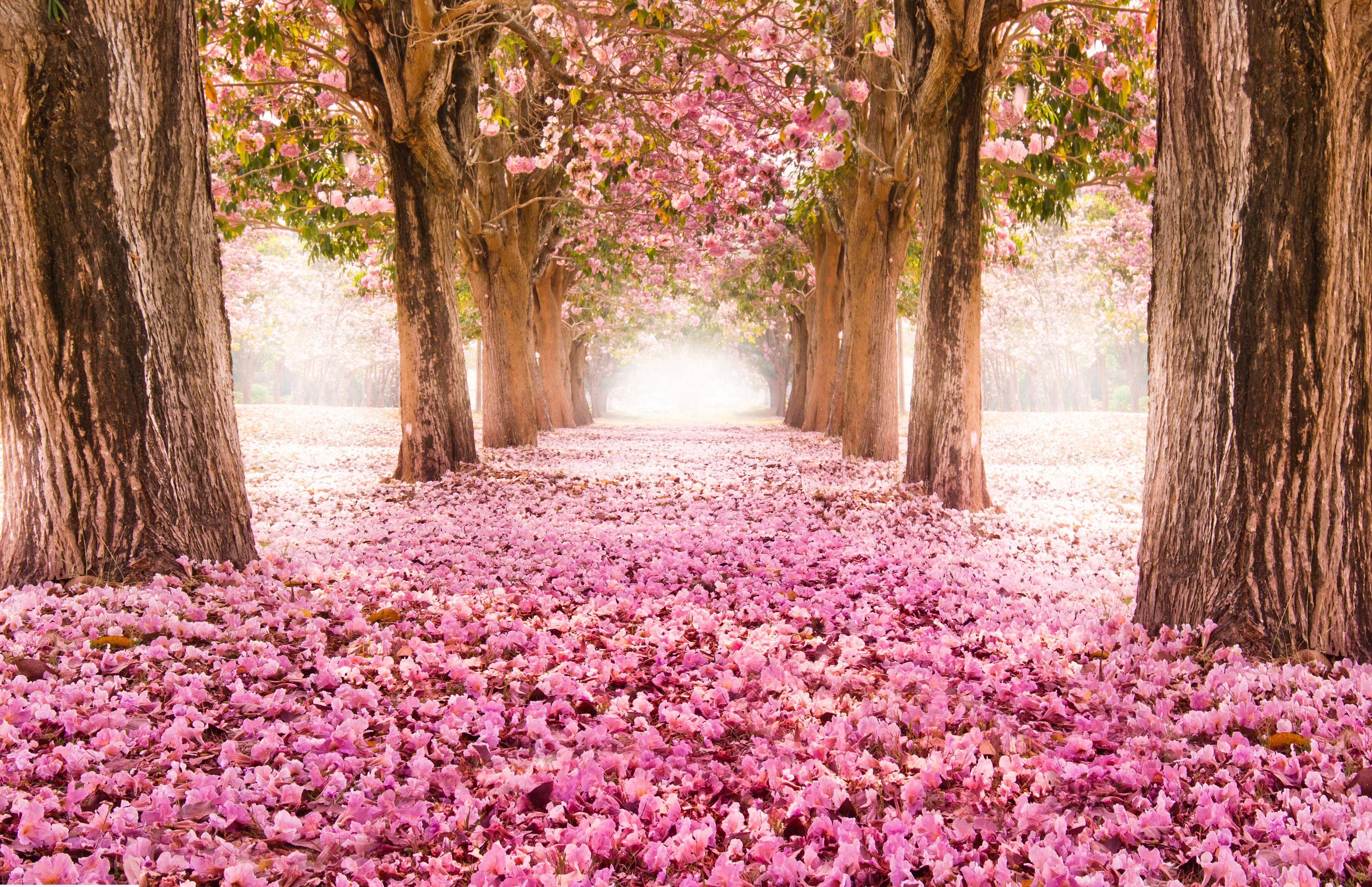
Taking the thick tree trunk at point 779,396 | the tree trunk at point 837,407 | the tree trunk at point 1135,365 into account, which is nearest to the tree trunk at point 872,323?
the tree trunk at point 837,407

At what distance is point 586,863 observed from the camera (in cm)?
223

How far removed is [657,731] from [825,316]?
18.0 meters

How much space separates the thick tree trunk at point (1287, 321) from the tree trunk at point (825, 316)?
14975 millimetres

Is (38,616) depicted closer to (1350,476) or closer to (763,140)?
(1350,476)

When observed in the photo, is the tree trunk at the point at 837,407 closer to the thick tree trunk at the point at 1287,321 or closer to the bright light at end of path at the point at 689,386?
the thick tree trunk at the point at 1287,321

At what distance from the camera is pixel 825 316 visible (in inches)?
795

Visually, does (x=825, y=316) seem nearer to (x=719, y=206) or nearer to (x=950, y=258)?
(x=719, y=206)

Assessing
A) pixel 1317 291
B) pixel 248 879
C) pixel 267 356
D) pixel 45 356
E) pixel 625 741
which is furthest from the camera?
pixel 267 356

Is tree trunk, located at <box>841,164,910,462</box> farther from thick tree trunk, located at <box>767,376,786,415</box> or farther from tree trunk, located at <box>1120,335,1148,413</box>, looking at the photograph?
tree trunk, located at <box>1120,335,1148,413</box>

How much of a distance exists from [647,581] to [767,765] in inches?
110

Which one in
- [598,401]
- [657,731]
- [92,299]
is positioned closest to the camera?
[657,731]

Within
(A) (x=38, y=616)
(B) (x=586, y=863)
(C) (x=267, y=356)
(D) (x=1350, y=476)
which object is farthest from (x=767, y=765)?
(C) (x=267, y=356)

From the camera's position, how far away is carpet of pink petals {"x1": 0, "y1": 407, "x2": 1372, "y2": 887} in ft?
7.48

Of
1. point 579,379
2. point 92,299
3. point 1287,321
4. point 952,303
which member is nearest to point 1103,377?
point 579,379
